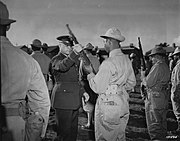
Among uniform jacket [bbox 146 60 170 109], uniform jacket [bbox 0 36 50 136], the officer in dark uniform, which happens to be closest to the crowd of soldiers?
the officer in dark uniform

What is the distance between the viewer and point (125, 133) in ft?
7.84

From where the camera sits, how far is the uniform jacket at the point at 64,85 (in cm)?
224

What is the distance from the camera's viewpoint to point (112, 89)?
2.17 metres

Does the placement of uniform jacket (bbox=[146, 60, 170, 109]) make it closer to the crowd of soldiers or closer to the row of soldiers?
the crowd of soldiers

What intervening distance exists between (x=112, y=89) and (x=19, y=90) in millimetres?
715

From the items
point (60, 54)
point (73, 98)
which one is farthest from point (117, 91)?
point (60, 54)

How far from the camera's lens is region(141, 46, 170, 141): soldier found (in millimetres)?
2516

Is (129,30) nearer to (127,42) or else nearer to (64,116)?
(127,42)

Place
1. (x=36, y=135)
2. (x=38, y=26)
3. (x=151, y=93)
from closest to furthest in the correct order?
(x=36, y=135)
(x=38, y=26)
(x=151, y=93)

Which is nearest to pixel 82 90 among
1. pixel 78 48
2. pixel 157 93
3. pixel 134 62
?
pixel 78 48

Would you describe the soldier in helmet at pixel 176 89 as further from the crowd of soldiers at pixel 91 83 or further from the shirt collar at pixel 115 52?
the shirt collar at pixel 115 52

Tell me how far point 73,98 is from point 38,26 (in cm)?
58

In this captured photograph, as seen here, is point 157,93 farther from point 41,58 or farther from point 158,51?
point 41,58

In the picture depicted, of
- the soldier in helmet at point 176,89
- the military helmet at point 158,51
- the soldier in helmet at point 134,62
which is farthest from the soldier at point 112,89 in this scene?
the soldier in helmet at point 176,89
